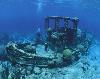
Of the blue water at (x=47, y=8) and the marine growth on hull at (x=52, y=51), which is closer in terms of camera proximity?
the marine growth on hull at (x=52, y=51)

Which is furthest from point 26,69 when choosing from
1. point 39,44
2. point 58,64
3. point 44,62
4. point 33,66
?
point 39,44

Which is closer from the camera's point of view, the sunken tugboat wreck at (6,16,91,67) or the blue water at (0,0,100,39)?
the sunken tugboat wreck at (6,16,91,67)

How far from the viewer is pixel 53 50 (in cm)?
2158

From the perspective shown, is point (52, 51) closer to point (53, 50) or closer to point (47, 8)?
point (53, 50)

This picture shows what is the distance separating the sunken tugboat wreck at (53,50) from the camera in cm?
1753

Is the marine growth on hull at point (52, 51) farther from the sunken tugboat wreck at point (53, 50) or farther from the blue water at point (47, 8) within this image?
the blue water at point (47, 8)

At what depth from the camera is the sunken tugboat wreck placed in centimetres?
1753

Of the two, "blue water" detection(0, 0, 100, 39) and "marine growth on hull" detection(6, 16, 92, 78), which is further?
"blue water" detection(0, 0, 100, 39)

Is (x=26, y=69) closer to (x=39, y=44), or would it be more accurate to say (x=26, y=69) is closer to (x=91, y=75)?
(x=91, y=75)

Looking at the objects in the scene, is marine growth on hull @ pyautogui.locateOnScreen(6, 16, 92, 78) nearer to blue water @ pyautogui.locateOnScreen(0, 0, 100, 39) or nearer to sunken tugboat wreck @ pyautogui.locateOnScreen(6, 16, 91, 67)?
sunken tugboat wreck @ pyautogui.locateOnScreen(6, 16, 91, 67)

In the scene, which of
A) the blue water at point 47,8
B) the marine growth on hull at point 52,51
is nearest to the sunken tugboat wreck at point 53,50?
the marine growth on hull at point 52,51

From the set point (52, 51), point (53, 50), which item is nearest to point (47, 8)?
point (53, 50)

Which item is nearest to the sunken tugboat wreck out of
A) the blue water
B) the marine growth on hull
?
the marine growth on hull

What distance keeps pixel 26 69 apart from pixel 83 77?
4797 mm
